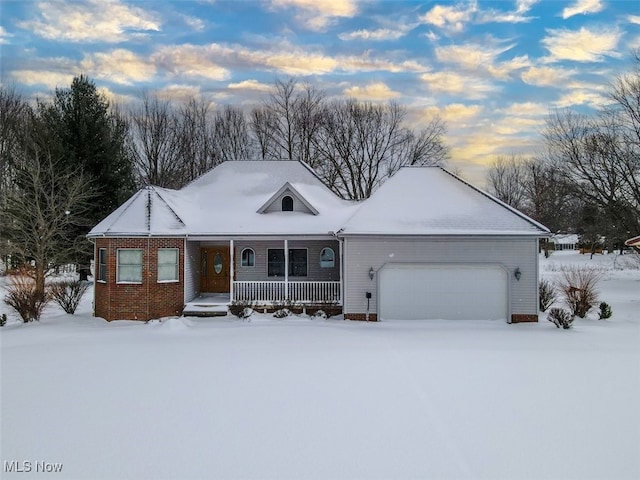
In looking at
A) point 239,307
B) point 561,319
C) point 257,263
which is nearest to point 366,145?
point 257,263

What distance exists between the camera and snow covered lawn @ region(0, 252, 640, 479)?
16.4ft

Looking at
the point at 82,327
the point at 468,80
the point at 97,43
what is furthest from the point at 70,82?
the point at 468,80

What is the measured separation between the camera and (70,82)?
25344mm

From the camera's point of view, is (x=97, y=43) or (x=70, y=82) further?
(x=70, y=82)

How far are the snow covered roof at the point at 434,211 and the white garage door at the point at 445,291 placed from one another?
1.33m

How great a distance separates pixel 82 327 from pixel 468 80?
67.3 feet

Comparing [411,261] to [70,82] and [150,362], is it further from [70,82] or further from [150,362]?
[70,82]

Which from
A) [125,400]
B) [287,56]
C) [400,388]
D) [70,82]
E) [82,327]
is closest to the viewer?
[125,400]

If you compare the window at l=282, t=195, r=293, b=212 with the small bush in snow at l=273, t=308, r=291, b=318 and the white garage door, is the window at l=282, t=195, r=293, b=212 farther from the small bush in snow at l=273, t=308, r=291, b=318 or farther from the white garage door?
the white garage door

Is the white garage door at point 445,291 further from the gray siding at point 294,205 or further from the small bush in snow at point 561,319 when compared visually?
the gray siding at point 294,205

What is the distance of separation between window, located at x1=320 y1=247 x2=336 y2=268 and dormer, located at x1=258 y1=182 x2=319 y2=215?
1.72m

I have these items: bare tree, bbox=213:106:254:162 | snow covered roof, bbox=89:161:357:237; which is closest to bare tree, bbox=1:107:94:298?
snow covered roof, bbox=89:161:357:237
